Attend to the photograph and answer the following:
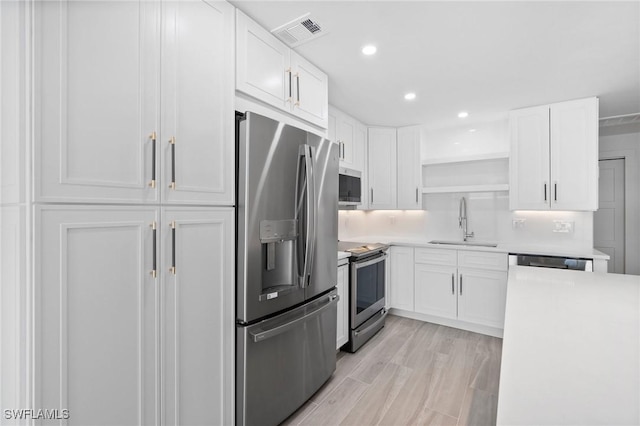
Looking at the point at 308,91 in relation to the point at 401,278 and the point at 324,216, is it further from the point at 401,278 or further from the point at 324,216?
the point at 401,278

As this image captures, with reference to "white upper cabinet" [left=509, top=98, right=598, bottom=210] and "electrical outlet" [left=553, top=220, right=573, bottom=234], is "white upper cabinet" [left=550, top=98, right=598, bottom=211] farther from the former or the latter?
"electrical outlet" [left=553, top=220, right=573, bottom=234]

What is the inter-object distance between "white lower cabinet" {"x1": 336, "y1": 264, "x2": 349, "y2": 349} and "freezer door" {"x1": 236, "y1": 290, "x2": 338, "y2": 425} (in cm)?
39

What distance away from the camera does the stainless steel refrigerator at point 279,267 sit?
1.69 m

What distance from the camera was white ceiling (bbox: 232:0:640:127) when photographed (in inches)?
69.3

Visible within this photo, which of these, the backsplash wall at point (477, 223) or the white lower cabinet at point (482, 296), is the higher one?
the backsplash wall at point (477, 223)

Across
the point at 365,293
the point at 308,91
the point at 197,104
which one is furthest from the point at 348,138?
the point at 197,104

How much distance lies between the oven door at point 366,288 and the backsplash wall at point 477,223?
80 centimetres

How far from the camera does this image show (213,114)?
62.8 inches

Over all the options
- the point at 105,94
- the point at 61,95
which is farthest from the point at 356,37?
the point at 61,95

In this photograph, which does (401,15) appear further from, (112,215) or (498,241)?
(498,241)

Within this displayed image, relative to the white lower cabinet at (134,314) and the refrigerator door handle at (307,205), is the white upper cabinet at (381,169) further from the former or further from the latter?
the white lower cabinet at (134,314)

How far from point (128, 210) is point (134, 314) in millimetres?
424

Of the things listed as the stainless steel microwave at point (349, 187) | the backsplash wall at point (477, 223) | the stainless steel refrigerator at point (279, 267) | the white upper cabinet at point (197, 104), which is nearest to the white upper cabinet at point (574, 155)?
the backsplash wall at point (477, 223)

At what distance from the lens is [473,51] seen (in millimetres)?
2203
